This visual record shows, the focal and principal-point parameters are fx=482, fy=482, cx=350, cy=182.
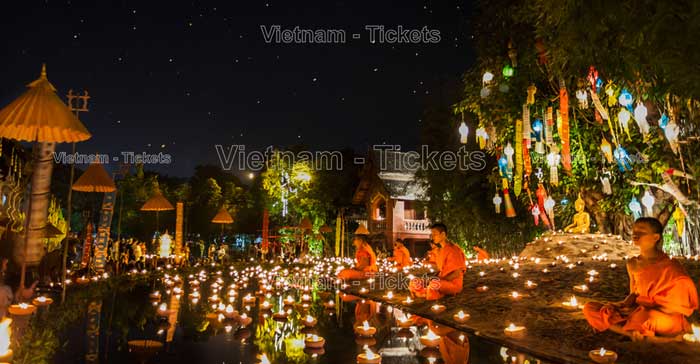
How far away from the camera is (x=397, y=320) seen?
24.6ft

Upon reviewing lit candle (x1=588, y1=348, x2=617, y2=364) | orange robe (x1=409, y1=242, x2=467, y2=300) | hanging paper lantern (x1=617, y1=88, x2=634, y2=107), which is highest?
hanging paper lantern (x1=617, y1=88, x2=634, y2=107)

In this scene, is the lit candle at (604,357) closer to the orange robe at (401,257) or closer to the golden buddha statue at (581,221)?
the golden buddha statue at (581,221)

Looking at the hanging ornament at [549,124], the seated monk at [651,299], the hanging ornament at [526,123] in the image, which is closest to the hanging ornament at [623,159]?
the hanging ornament at [549,124]

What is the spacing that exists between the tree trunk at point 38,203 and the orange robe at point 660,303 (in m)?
8.46

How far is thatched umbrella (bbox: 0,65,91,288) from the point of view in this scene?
740cm

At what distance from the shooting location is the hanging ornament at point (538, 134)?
12750 millimetres

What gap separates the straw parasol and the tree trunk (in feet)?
19.2

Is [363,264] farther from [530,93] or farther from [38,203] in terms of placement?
[38,203]

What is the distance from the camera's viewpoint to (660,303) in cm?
501

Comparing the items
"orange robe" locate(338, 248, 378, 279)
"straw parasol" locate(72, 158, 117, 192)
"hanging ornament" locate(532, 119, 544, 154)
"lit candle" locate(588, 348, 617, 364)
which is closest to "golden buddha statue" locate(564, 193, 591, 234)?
"hanging ornament" locate(532, 119, 544, 154)

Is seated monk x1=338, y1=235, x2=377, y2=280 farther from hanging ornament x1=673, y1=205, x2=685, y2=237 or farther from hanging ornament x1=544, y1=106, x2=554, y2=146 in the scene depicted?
hanging ornament x1=673, y1=205, x2=685, y2=237

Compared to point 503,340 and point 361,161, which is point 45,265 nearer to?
point 503,340

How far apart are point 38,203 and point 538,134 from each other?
11.9 m

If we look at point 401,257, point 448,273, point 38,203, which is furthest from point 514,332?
point 401,257
